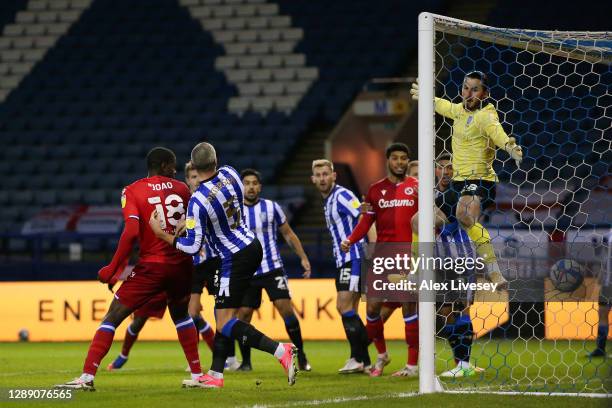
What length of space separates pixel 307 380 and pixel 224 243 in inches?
59.6

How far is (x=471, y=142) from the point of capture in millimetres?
8078

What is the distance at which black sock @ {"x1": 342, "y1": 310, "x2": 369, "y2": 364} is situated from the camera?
9.36m

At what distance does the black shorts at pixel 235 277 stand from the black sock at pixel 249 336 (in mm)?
128

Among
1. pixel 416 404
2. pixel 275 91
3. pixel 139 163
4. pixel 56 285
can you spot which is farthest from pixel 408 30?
pixel 416 404

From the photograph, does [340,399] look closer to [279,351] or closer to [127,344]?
[279,351]

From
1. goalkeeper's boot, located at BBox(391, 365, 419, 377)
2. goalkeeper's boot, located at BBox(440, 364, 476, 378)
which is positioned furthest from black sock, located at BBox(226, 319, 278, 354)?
goalkeeper's boot, located at BBox(391, 365, 419, 377)

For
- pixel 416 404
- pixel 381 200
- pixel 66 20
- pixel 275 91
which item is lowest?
pixel 416 404

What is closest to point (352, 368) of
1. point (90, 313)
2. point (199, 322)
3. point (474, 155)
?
point (199, 322)

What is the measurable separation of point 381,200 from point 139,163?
1204 cm

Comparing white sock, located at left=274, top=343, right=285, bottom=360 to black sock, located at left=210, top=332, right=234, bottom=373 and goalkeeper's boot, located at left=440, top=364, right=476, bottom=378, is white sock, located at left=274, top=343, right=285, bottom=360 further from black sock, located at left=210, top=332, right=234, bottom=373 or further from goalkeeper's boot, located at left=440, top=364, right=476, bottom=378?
goalkeeper's boot, located at left=440, top=364, right=476, bottom=378

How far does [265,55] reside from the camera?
22828 mm

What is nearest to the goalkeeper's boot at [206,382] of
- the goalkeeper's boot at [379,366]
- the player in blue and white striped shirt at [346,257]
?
the goalkeeper's boot at [379,366]

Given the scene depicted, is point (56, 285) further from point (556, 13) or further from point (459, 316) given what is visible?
point (556, 13)

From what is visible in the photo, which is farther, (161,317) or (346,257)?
(346,257)
